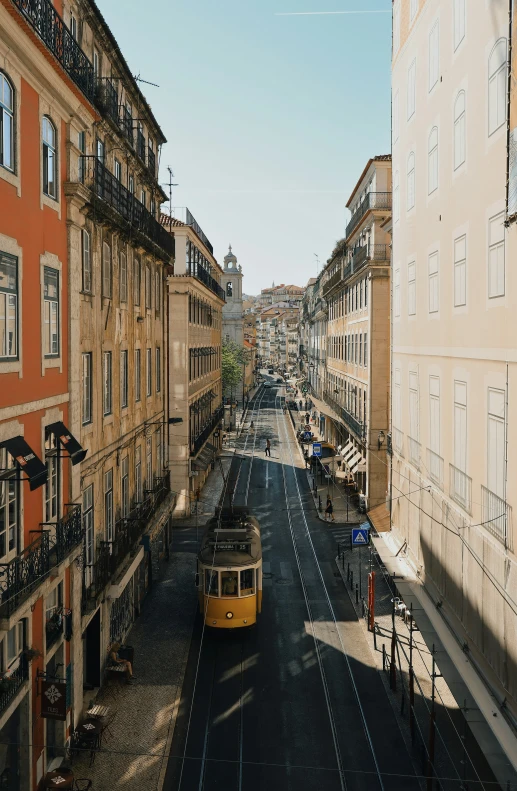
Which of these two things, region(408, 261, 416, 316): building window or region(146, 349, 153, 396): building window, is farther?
region(146, 349, 153, 396): building window

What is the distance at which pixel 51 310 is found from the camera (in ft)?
46.6

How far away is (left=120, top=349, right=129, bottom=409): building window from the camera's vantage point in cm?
2136

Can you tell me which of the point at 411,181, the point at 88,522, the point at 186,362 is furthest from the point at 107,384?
the point at 186,362

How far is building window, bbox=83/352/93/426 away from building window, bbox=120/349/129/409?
11.1 ft

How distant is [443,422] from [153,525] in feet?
38.4

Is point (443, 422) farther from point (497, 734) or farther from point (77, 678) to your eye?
point (77, 678)

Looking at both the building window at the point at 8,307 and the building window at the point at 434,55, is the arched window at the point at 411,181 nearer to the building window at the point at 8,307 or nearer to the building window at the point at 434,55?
the building window at the point at 434,55

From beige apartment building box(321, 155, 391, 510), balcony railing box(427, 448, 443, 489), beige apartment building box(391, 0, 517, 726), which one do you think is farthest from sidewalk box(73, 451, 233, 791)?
beige apartment building box(321, 155, 391, 510)

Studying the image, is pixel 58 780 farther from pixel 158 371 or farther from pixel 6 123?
pixel 158 371

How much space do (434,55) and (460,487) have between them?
10919mm

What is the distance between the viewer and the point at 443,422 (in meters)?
16.3

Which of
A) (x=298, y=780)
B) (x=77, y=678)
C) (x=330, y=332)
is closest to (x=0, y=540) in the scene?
(x=77, y=678)

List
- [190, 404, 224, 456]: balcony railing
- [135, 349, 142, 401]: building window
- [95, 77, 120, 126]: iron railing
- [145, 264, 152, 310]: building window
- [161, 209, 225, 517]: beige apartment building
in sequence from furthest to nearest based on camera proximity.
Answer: [190, 404, 224, 456]: balcony railing
[161, 209, 225, 517]: beige apartment building
[145, 264, 152, 310]: building window
[135, 349, 142, 401]: building window
[95, 77, 120, 126]: iron railing

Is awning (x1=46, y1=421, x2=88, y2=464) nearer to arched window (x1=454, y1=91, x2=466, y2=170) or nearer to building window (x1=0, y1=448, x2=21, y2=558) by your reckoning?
building window (x1=0, y1=448, x2=21, y2=558)
